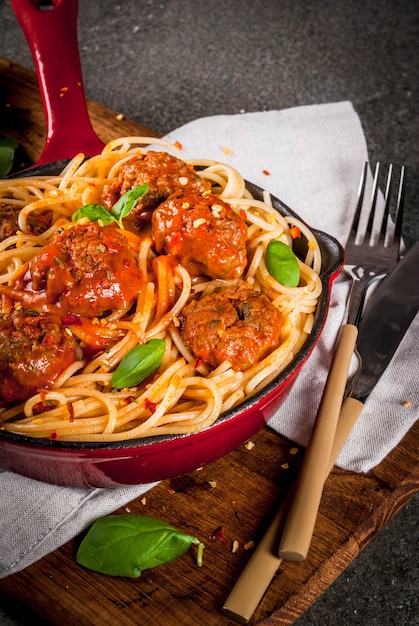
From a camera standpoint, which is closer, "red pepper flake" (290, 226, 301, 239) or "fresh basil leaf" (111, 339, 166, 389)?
"fresh basil leaf" (111, 339, 166, 389)

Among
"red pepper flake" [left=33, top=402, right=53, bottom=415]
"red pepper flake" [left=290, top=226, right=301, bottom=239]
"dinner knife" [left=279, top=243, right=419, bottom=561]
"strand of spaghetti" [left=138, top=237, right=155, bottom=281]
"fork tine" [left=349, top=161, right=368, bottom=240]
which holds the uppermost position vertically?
"strand of spaghetti" [left=138, top=237, right=155, bottom=281]

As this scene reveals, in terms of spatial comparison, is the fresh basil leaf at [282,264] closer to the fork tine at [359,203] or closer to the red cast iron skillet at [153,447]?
the red cast iron skillet at [153,447]

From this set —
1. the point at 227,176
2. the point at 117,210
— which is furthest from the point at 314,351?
the point at 117,210

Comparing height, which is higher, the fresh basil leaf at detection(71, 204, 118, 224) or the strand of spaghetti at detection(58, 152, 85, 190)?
the fresh basil leaf at detection(71, 204, 118, 224)

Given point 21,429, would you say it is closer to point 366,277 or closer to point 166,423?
point 166,423

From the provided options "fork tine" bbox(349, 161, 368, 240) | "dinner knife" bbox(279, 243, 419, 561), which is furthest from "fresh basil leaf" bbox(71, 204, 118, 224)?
"fork tine" bbox(349, 161, 368, 240)

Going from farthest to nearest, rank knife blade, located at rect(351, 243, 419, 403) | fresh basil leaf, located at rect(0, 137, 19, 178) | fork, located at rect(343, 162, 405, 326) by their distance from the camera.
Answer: fresh basil leaf, located at rect(0, 137, 19, 178) < fork, located at rect(343, 162, 405, 326) < knife blade, located at rect(351, 243, 419, 403)

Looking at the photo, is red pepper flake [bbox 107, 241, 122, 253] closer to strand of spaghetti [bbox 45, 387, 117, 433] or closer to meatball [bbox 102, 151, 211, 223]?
meatball [bbox 102, 151, 211, 223]
